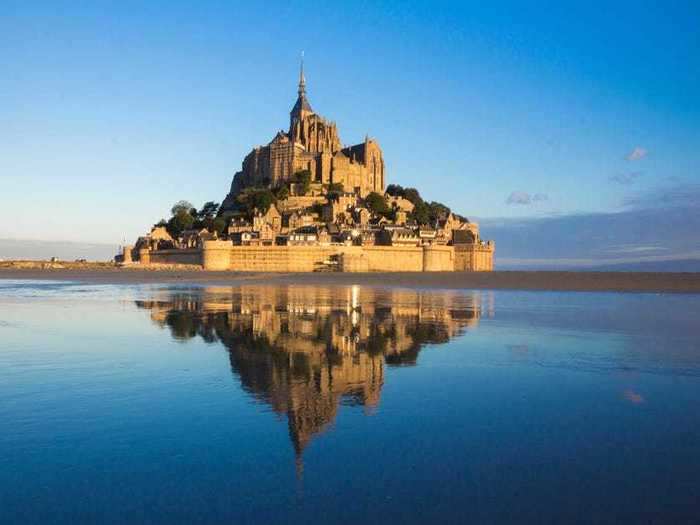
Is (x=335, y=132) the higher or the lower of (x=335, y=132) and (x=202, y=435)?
the higher

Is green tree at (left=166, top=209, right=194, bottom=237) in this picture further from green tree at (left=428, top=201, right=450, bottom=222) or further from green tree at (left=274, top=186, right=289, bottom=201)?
green tree at (left=428, top=201, right=450, bottom=222)

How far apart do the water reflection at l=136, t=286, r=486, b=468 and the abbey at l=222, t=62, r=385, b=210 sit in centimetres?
7333

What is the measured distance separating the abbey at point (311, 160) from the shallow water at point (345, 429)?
83.0 meters

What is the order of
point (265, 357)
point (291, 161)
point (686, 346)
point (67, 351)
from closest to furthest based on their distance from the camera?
point (265, 357)
point (67, 351)
point (686, 346)
point (291, 161)

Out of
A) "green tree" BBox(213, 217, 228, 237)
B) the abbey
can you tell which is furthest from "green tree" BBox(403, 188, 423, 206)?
"green tree" BBox(213, 217, 228, 237)

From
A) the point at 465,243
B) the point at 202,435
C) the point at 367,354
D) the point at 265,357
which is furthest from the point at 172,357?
the point at 465,243

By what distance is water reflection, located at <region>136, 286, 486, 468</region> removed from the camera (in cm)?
730

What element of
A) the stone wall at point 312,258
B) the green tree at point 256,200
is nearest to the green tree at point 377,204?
the green tree at point 256,200

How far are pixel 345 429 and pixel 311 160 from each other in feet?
298

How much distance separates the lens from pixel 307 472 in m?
4.95

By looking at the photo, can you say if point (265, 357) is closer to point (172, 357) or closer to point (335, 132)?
point (172, 357)

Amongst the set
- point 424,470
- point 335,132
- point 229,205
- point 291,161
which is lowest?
point 424,470

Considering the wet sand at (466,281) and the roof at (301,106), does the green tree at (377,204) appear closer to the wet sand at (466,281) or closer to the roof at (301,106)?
the roof at (301,106)

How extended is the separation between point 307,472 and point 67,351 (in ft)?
24.5
